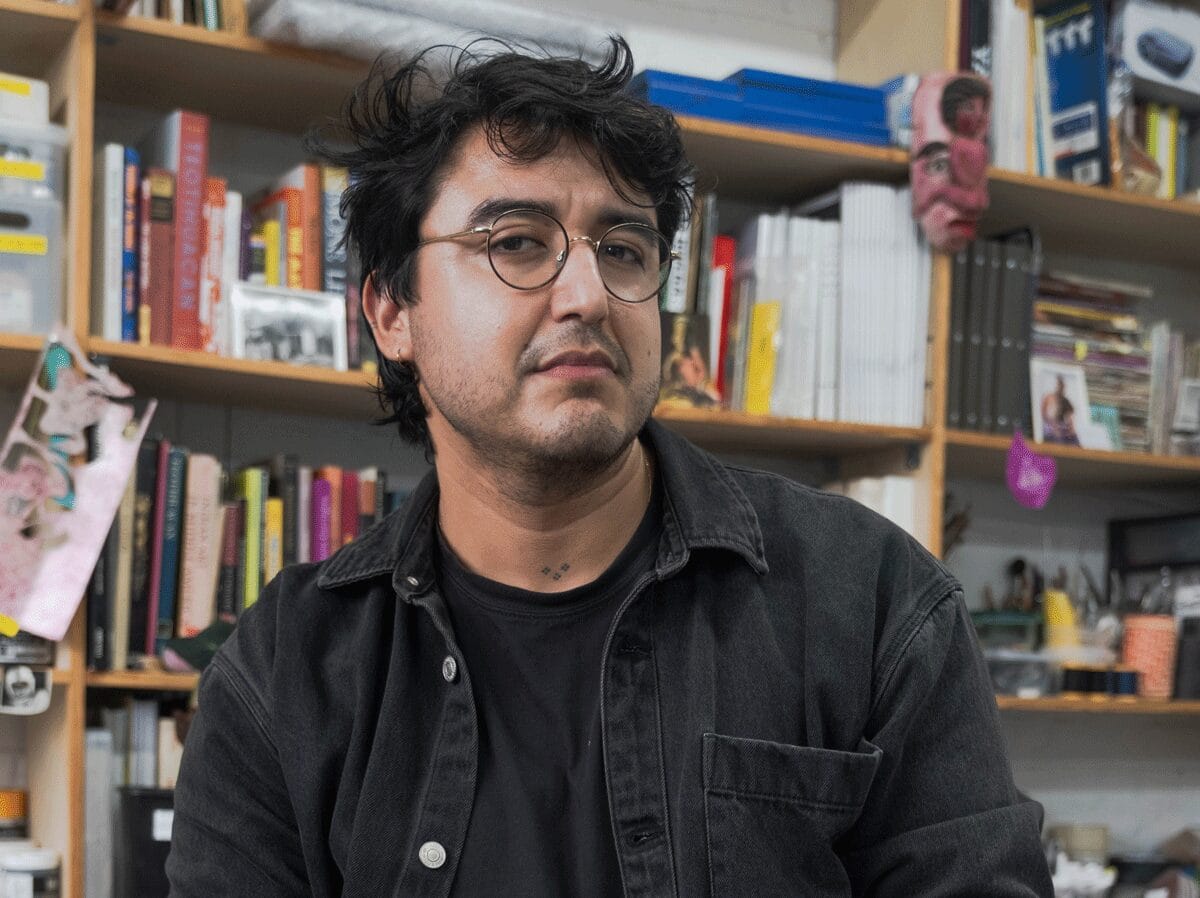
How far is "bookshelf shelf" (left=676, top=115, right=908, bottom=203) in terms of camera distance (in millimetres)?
2209

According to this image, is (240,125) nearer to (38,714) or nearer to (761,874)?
(38,714)

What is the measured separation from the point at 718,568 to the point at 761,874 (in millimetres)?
283

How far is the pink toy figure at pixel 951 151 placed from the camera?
7.48ft

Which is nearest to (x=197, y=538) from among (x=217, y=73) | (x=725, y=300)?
(x=217, y=73)

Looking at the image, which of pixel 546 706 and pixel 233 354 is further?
pixel 233 354

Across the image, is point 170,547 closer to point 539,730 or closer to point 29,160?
point 29,160

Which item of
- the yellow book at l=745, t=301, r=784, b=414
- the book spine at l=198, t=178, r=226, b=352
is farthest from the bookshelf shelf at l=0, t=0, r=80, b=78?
the yellow book at l=745, t=301, r=784, b=414

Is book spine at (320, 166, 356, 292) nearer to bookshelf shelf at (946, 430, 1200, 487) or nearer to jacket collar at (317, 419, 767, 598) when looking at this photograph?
jacket collar at (317, 419, 767, 598)

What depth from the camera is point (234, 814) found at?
135 centimetres

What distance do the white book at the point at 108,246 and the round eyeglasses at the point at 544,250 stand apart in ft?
2.41

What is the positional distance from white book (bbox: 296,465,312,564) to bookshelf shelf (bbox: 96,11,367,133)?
0.56m

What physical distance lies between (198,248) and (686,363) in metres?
0.75

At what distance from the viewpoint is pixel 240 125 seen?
225cm

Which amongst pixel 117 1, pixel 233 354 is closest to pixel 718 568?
pixel 233 354
